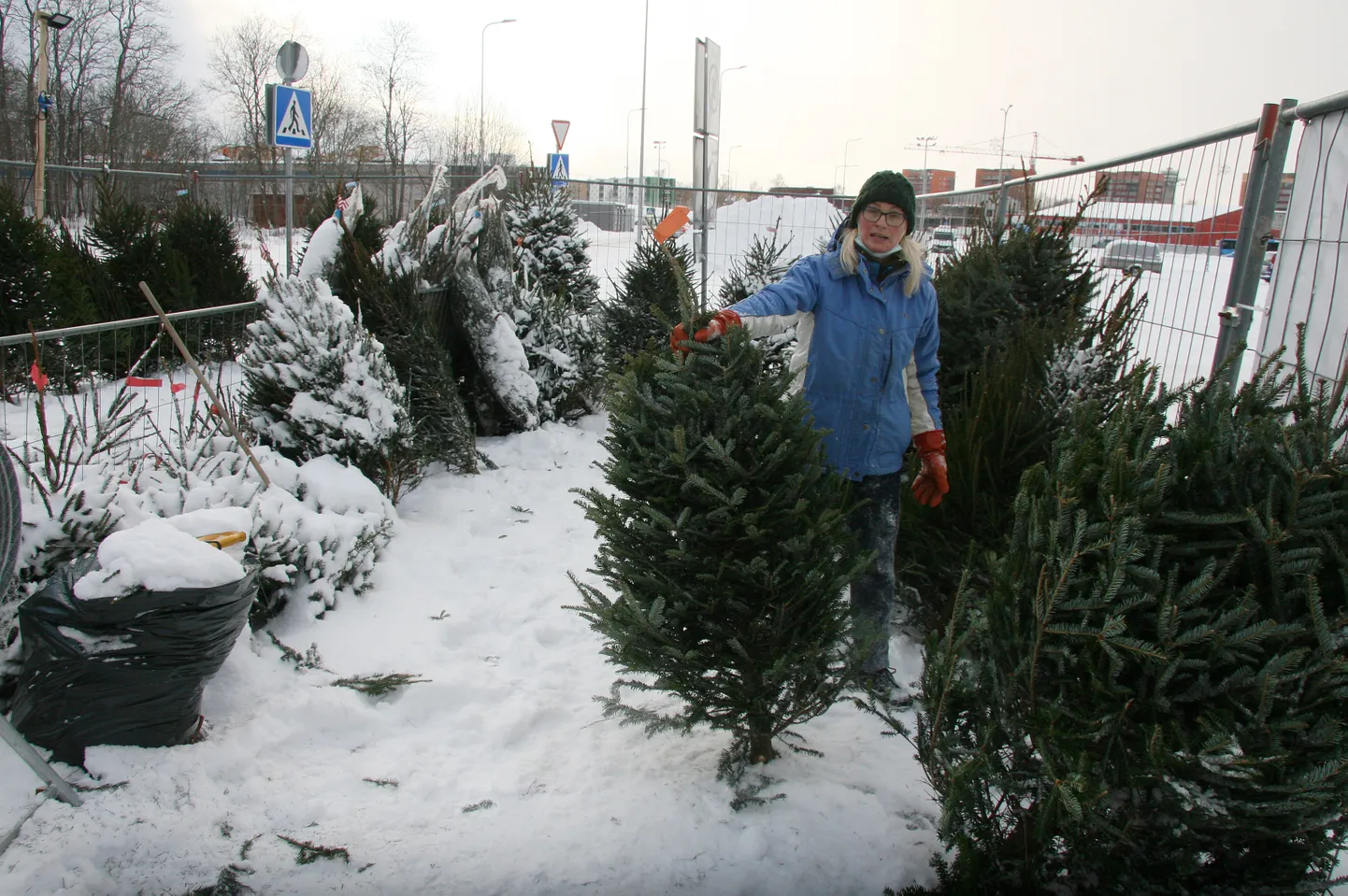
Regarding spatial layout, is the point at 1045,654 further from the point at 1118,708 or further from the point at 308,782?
the point at 308,782

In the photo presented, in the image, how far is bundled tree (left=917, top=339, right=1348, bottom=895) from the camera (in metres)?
1.42

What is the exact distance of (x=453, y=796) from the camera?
8.14 feet

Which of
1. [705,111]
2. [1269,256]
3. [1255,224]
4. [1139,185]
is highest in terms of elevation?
[705,111]

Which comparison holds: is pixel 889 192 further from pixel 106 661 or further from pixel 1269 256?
pixel 106 661

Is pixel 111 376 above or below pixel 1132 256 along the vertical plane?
below

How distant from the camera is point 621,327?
302 inches

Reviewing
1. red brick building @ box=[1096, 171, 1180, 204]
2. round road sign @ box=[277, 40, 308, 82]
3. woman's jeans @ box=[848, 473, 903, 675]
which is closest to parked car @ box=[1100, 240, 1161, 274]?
red brick building @ box=[1096, 171, 1180, 204]

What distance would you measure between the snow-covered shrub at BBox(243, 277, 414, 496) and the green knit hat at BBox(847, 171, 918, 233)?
9.65 ft

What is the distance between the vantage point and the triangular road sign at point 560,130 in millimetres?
18109

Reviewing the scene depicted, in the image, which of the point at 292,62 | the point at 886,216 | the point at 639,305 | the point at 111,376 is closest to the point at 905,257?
the point at 886,216

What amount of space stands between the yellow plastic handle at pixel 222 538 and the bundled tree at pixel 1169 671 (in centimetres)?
224

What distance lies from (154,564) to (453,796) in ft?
3.67

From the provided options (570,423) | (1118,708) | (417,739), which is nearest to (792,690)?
(1118,708)

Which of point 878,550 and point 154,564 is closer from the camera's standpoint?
point 154,564
